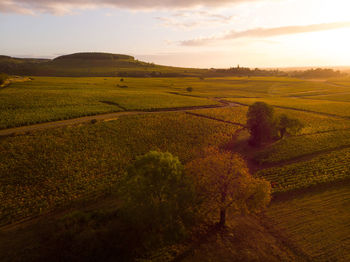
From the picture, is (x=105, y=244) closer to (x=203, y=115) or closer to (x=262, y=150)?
(x=262, y=150)

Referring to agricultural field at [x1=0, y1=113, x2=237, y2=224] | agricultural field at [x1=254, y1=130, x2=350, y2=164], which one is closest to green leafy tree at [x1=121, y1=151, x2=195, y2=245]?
agricultural field at [x1=0, y1=113, x2=237, y2=224]

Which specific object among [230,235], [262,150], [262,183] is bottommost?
[230,235]

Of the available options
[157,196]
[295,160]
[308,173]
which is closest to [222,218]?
[157,196]

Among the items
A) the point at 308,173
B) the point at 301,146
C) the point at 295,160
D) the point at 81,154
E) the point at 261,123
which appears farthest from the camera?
the point at 261,123

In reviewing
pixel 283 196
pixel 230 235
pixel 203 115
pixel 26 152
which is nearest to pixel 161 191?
pixel 230 235

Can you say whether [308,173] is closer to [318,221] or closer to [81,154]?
[318,221]

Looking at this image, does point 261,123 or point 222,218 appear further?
point 261,123
